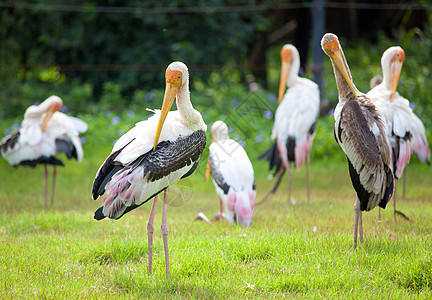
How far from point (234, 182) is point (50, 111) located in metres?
2.67

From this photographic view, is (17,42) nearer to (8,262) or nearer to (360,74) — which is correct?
(360,74)

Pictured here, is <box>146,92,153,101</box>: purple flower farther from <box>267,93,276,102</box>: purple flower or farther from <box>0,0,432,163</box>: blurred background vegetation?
<box>267,93,276,102</box>: purple flower

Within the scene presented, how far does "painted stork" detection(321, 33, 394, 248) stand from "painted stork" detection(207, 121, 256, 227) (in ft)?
3.62

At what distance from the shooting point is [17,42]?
37.7 feet

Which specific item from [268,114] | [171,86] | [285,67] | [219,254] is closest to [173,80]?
[171,86]

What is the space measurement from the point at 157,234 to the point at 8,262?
146 centimetres

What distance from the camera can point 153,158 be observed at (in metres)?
3.78

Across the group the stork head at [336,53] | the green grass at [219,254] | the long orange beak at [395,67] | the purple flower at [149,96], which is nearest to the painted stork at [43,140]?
the green grass at [219,254]

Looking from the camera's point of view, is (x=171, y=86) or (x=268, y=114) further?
(x=268, y=114)

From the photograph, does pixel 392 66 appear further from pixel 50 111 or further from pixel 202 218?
pixel 50 111

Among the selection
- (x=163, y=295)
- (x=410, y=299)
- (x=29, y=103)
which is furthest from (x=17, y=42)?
(x=410, y=299)

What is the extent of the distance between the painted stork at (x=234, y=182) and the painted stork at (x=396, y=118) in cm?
136

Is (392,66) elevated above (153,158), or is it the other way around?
(392,66)

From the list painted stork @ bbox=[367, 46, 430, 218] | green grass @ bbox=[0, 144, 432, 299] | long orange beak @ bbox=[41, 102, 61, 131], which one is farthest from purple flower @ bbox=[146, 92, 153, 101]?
painted stork @ bbox=[367, 46, 430, 218]
